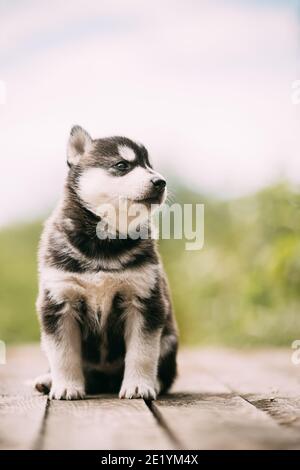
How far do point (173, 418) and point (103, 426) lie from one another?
0.29 meters

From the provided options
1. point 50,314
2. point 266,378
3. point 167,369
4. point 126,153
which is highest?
point 126,153

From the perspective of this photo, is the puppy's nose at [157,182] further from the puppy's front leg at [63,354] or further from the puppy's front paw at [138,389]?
the puppy's front paw at [138,389]

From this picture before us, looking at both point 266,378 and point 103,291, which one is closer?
point 103,291

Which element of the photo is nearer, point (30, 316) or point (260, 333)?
point (260, 333)

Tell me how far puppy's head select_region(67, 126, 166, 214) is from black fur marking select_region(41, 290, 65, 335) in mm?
498

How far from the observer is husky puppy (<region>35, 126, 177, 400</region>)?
3164 millimetres

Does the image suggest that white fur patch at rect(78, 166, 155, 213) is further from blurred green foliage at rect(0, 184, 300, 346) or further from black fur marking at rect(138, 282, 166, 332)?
blurred green foliage at rect(0, 184, 300, 346)

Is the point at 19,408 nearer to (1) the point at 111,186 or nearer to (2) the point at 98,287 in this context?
(2) the point at 98,287

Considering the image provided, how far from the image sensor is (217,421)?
252 cm

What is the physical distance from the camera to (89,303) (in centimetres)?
319

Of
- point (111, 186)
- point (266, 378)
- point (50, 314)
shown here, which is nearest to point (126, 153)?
point (111, 186)

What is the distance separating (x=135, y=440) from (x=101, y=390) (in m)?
1.32

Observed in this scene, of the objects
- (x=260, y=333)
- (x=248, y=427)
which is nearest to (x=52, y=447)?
(x=248, y=427)
